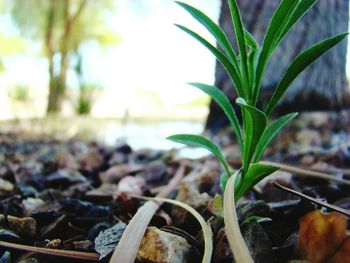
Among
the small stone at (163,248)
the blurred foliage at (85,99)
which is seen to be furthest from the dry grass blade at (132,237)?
the blurred foliage at (85,99)

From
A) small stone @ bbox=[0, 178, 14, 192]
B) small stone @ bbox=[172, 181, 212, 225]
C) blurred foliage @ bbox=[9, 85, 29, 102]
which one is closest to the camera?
small stone @ bbox=[172, 181, 212, 225]

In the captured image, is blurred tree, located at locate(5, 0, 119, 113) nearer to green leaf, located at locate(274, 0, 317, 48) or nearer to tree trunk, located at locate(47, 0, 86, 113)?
tree trunk, located at locate(47, 0, 86, 113)

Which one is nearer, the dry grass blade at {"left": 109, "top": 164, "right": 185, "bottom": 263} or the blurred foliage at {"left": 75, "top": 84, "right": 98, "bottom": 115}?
the dry grass blade at {"left": 109, "top": 164, "right": 185, "bottom": 263}

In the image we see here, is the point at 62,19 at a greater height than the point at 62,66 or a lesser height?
greater

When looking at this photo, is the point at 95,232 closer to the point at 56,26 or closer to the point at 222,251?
the point at 222,251

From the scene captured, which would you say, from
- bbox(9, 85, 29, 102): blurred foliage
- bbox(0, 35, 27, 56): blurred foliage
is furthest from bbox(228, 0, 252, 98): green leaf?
bbox(0, 35, 27, 56): blurred foliage

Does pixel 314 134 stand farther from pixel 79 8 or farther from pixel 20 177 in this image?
pixel 79 8

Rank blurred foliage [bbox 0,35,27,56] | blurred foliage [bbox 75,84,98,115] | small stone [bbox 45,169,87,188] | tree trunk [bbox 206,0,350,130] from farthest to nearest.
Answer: blurred foliage [bbox 0,35,27,56], blurred foliage [bbox 75,84,98,115], tree trunk [bbox 206,0,350,130], small stone [bbox 45,169,87,188]

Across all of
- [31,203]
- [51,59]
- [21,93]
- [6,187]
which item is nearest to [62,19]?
[51,59]

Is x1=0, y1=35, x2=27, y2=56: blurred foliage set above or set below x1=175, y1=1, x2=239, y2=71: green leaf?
above
